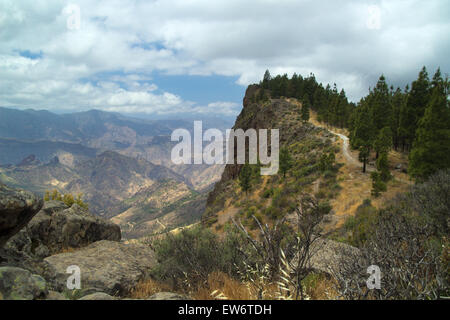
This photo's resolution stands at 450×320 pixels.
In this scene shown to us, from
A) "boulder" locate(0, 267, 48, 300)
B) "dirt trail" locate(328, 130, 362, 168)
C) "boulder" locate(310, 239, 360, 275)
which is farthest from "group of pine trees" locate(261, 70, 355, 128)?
"boulder" locate(0, 267, 48, 300)

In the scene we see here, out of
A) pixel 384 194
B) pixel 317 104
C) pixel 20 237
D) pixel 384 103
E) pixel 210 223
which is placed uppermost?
pixel 317 104

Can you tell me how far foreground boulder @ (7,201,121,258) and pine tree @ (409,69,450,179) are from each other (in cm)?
3078

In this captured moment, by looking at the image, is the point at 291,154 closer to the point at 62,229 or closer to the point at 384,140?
the point at 384,140

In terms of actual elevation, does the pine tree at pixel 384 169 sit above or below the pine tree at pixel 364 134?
below

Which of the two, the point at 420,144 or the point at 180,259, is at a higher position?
the point at 420,144

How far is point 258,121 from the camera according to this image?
7688cm

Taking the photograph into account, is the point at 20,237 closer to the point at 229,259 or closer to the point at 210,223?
the point at 229,259

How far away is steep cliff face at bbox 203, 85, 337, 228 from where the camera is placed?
133 feet

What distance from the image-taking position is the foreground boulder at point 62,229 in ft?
30.8

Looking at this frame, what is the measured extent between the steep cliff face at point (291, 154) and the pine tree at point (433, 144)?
13031mm

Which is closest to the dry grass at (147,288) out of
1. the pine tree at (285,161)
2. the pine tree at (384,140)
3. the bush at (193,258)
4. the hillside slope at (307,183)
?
the bush at (193,258)

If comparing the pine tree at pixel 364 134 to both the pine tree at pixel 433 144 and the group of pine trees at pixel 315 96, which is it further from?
the group of pine trees at pixel 315 96

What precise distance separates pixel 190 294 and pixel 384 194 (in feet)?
90.4
